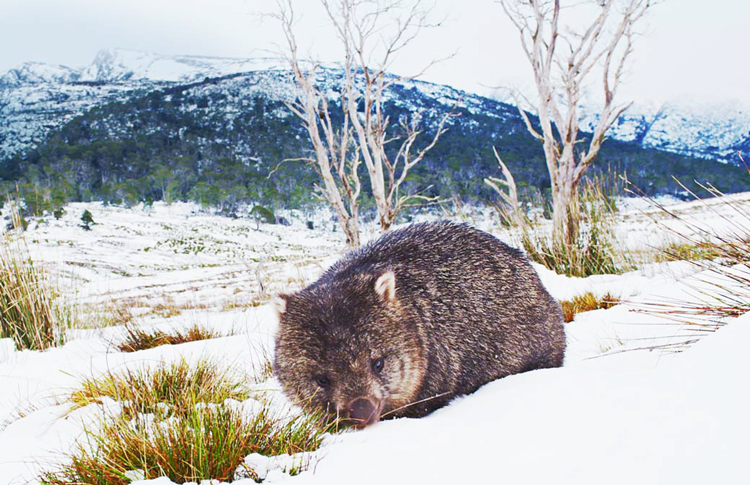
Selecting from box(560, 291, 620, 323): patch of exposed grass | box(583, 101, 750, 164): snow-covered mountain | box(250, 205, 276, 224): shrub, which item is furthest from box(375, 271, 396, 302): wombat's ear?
box(583, 101, 750, 164): snow-covered mountain

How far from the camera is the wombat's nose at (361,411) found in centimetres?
214

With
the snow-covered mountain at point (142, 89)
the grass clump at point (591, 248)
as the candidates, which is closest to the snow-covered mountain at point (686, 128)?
the snow-covered mountain at point (142, 89)

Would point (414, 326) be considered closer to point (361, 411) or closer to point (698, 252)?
point (361, 411)

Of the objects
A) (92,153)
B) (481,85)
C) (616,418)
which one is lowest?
(616,418)

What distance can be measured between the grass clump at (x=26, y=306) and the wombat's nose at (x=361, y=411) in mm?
4148

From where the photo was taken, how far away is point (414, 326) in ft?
8.35

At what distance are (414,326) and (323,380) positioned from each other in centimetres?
55

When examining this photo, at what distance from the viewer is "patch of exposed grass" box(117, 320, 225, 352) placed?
15.4 ft

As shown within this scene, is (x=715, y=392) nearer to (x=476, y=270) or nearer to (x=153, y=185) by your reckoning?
(x=476, y=270)

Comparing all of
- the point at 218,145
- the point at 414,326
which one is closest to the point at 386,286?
the point at 414,326

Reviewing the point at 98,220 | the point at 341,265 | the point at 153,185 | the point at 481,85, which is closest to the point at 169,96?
the point at 153,185

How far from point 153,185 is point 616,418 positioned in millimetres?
66377

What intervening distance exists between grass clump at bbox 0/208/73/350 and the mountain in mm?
29022

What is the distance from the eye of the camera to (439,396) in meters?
2.52
